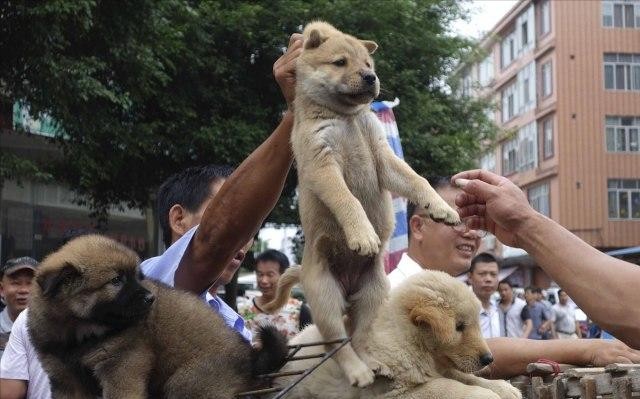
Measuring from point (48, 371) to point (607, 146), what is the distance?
4686 centimetres

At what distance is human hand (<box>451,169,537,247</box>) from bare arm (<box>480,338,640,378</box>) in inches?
28.2

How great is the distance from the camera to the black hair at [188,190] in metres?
4.95

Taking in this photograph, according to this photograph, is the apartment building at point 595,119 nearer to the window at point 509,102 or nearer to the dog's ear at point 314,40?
the window at point 509,102

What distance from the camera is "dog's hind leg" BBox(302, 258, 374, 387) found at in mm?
2799

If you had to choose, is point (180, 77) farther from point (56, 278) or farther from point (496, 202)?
point (56, 278)

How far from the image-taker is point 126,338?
2.91m

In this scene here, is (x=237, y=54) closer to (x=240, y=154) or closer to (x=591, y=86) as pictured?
(x=240, y=154)

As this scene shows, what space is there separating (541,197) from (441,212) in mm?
48914

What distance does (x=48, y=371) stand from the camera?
298 cm

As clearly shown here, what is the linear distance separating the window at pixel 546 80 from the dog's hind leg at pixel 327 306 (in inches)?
1870

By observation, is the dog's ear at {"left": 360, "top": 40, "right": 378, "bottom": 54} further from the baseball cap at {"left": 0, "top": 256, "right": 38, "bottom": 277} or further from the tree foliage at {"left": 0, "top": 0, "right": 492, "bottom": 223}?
the tree foliage at {"left": 0, "top": 0, "right": 492, "bottom": 223}

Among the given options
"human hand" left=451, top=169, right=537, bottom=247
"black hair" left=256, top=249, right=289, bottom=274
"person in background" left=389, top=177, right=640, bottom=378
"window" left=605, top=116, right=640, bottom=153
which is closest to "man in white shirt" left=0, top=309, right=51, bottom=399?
"person in background" left=389, top=177, right=640, bottom=378

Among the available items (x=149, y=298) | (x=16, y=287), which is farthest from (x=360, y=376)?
(x=16, y=287)

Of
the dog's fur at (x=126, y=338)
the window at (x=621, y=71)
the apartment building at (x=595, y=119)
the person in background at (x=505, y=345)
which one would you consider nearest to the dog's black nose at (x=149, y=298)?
the dog's fur at (x=126, y=338)
